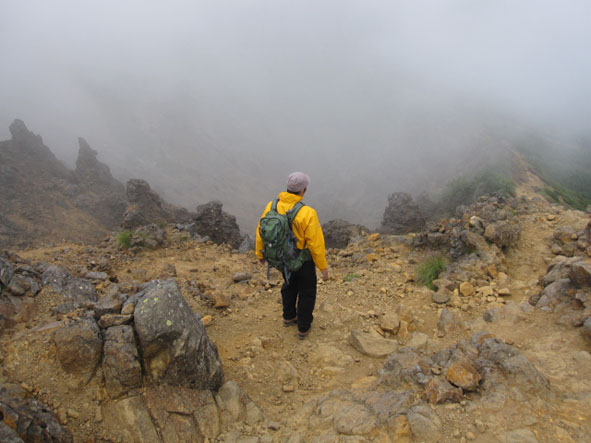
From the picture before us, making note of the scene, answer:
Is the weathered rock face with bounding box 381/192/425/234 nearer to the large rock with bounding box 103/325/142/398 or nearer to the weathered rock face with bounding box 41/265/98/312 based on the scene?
the weathered rock face with bounding box 41/265/98/312

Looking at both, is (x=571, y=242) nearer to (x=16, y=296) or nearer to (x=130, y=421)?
(x=130, y=421)

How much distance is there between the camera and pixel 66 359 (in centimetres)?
250

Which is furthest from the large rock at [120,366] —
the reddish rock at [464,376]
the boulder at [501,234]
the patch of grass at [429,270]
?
the boulder at [501,234]

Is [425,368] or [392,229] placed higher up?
[392,229]

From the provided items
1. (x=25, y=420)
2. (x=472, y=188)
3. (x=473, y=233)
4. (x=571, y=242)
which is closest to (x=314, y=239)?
(x=25, y=420)

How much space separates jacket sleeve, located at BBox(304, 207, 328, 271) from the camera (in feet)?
11.2

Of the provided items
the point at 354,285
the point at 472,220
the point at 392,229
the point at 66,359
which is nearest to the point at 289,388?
the point at 66,359

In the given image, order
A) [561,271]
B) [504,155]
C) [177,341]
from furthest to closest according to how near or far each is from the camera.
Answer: [504,155] < [561,271] < [177,341]

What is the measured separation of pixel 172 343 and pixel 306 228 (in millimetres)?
1507

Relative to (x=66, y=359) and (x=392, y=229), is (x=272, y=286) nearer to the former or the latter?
(x=66, y=359)

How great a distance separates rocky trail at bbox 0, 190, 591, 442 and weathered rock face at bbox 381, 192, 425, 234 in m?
7.83

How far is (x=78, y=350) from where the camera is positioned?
252 cm

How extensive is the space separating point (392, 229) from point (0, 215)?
672 inches

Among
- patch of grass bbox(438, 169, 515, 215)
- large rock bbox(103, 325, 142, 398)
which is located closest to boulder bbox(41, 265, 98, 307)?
large rock bbox(103, 325, 142, 398)
